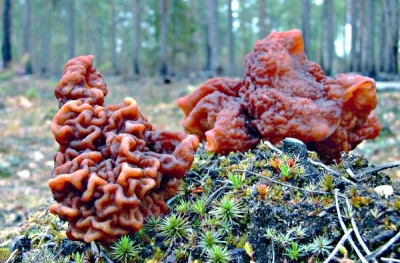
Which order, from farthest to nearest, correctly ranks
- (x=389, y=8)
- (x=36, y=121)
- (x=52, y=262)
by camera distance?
(x=389, y=8), (x=36, y=121), (x=52, y=262)

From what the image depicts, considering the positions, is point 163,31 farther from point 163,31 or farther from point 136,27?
point 136,27

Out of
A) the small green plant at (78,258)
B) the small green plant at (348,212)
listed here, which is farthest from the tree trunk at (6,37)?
the small green plant at (348,212)

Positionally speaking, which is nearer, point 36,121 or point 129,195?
point 129,195

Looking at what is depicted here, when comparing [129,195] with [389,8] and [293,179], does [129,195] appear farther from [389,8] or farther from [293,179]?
[389,8]

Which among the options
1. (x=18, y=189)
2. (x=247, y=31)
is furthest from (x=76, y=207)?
(x=247, y=31)

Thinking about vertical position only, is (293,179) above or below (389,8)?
below

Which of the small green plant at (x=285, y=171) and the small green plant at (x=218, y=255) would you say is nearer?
the small green plant at (x=218, y=255)

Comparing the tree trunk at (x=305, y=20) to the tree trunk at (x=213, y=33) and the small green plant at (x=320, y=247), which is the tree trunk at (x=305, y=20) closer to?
the tree trunk at (x=213, y=33)

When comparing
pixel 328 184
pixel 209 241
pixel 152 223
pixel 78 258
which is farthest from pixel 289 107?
pixel 78 258
